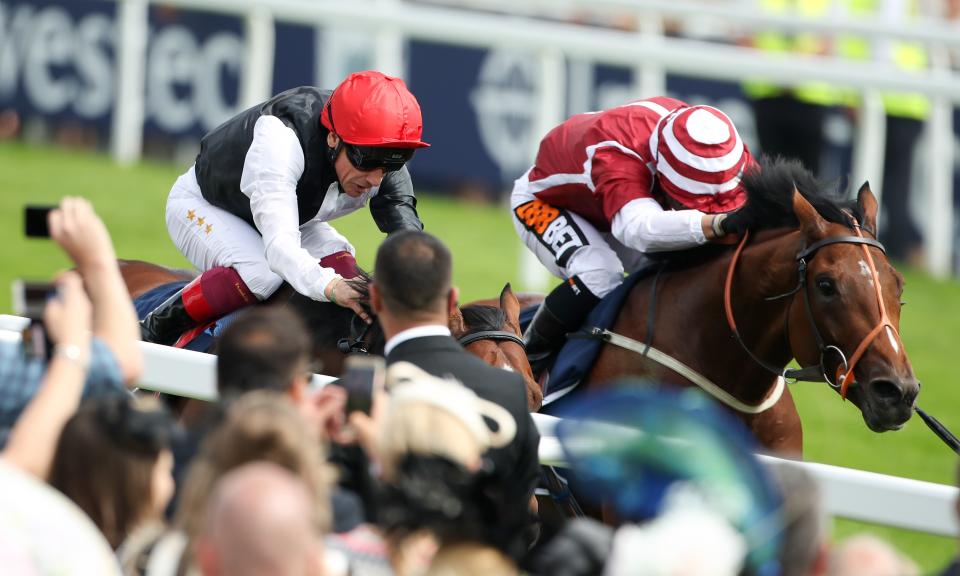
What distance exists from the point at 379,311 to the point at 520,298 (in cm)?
250

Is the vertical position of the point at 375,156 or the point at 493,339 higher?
the point at 375,156

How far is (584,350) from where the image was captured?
5.25 m

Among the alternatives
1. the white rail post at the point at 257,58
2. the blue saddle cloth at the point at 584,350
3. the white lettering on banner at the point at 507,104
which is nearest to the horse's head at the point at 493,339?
the blue saddle cloth at the point at 584,350

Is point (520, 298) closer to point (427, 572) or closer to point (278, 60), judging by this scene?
point (427, 572)

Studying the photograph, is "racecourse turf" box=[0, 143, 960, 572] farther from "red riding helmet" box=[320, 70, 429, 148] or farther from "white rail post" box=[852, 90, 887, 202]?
"red riding helmet" box=[320, 70, 429, 148]

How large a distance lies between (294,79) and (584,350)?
6.65 meters

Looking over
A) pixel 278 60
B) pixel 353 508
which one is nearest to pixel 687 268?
pixel 353 508

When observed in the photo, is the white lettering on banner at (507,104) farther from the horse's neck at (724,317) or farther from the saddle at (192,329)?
the horse's neck at (724,317)

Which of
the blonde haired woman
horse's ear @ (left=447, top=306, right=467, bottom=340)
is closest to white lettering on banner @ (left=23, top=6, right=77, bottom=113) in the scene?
horse's ear @ (left=447, top=306, right=467, bottom=340)

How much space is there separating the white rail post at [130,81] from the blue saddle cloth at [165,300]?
225 inches

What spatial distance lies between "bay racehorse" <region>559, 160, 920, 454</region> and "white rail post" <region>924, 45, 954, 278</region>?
6.06m

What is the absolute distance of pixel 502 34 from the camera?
9.52 meters

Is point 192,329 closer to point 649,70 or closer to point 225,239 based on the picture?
point 225,239

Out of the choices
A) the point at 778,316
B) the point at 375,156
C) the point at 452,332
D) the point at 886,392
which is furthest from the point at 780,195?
the point at 375,156
